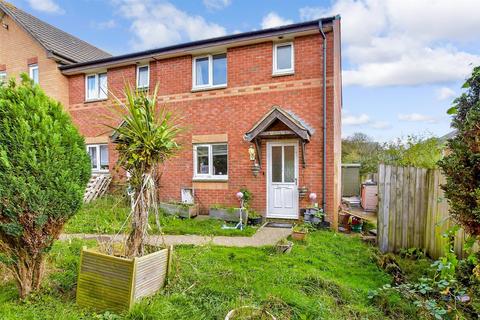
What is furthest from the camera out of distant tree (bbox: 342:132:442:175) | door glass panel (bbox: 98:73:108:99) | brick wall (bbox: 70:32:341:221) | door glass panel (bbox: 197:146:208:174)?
door glass panel (bbox: 98:73:108:99)

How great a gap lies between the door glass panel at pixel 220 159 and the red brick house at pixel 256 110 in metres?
0.04

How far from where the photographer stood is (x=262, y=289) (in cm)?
385

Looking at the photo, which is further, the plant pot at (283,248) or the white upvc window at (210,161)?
the white upvc window at (210,161)

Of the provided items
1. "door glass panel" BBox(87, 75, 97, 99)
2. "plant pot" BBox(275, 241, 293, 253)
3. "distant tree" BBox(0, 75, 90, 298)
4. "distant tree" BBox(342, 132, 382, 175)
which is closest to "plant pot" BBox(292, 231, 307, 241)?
"plant pot" BBox(275, 241, 293, 253)

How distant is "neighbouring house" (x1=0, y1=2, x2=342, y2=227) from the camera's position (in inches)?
334

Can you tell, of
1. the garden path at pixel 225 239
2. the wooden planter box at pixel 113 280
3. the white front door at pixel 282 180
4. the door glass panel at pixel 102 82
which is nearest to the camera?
the wooden planter box at pixel 113 280

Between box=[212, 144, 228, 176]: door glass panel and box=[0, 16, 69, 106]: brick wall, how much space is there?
776 cm

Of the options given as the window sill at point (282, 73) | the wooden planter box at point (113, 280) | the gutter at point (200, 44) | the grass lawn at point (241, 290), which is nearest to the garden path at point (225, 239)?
the grass lawn at point (241, 290)

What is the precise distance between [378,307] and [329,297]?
24.8 inches

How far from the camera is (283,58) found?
9.20m

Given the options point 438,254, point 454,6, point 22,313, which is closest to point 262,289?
point 22,313

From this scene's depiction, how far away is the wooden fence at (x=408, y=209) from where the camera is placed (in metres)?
5.52

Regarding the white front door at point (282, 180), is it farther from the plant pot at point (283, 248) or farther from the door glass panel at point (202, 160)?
the plant pot at point (283, 248)

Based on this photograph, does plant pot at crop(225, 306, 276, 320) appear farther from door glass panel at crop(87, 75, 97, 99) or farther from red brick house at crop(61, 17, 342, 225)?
door glass panel at crop(87, 75, 97, 99)
